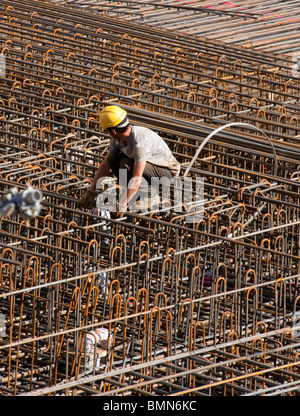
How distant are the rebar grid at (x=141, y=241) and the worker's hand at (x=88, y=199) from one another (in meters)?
0.19

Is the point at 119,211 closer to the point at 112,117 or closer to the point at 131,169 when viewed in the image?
the point at 131,169

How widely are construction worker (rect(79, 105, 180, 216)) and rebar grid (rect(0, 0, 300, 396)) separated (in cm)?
38

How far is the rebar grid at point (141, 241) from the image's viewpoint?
1291cm

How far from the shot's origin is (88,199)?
14.6 metres

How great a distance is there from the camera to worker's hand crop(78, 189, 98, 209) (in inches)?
573

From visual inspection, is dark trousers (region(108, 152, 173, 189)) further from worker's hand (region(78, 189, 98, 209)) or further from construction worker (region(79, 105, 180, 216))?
worker's hand (region(78, 189, 98, 209))

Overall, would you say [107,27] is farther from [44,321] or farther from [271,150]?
[44,321]

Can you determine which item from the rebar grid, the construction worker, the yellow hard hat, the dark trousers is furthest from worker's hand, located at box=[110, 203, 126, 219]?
the yellow hard hat

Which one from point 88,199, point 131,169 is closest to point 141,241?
point 88,199

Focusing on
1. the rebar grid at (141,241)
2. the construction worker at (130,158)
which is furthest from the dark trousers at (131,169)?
the rebar grid at (141,241)

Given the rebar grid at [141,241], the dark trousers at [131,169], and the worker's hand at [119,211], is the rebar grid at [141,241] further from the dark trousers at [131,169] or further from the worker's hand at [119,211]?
the dark trousers at [131,169]

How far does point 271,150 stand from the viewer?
17016 millimetres
